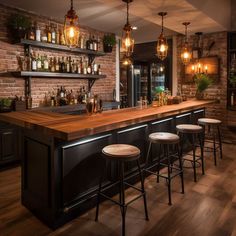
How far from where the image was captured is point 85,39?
231 inches

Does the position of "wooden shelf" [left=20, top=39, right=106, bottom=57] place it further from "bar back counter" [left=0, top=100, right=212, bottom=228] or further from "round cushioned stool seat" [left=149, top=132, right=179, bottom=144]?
"round cushioned stool seat" [left=149, top=132, right=179, bottom=144]

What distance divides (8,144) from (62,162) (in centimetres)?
207

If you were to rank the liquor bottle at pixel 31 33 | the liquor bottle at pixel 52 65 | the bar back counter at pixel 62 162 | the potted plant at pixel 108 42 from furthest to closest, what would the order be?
the potted plant at pixel 108 42
the liquor bottle at pixel 52 65
the liquor bottle at pixel 31 33
the bar back counter at pixel 62 162

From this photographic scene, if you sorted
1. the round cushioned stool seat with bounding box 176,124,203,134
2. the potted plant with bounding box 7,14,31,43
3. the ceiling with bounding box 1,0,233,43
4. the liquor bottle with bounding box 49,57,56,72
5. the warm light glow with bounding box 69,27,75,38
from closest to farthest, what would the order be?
the warm light glow with bounding box 69,27,75,38 < the round cushioned stool seat with bounding box 176,124,203,134 < the ceiling with bounding box 1,0,233,43 < the potted plant with bounding box 7,14,31,43 < the liquor bottle with bounding box 49,57,56,72

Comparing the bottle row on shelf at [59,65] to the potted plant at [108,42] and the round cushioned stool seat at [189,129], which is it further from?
the round cushioned stool seat at [189,129]

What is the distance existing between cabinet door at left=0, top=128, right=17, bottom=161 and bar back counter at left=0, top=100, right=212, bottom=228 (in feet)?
4.63

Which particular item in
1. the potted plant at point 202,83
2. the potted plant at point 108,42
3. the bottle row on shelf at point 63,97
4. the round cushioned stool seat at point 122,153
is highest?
the potted plant at point 108,42

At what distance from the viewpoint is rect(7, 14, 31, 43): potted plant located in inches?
165

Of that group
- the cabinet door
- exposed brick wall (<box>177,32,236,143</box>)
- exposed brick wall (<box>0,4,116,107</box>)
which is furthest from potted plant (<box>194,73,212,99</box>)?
the cabinet door

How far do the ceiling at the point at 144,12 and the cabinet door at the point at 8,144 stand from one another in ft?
7.08

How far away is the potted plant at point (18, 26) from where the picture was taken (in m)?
4.18

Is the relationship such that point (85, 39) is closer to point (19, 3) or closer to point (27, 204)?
point (19, 3)

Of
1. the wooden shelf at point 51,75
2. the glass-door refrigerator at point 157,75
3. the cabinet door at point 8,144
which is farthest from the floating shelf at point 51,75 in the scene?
the glass-door refrigerator at point 157,75

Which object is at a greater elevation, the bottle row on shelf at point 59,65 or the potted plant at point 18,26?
the potted plant at point 18,26
